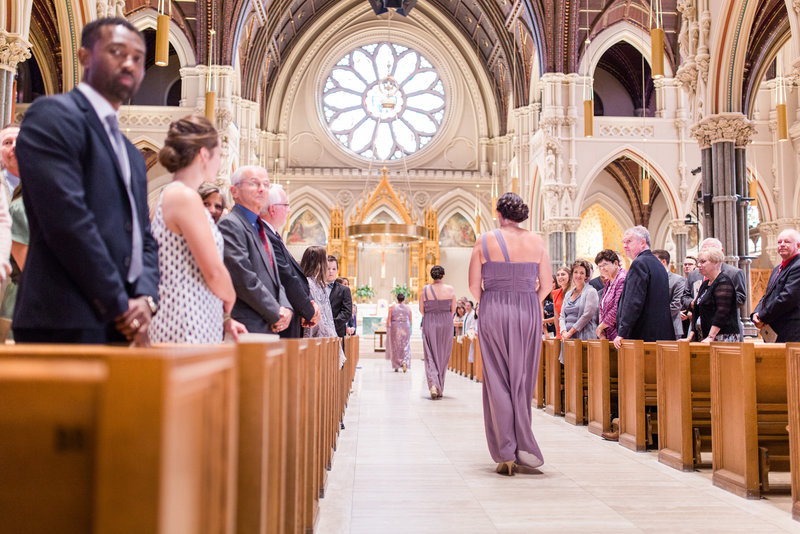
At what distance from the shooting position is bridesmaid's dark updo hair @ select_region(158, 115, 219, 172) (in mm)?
2398

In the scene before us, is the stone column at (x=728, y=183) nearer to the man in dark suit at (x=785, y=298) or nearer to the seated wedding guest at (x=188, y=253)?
the man in dark suit at (x=785, y=298)

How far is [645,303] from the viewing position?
546cm

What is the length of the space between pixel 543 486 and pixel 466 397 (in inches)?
193

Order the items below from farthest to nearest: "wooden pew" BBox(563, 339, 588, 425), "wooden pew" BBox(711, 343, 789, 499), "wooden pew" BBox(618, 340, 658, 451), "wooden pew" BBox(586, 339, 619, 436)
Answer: "wooden pew" BBox(563, 339, 588, 425) < "wooden pew" BBox(586, 339, 619, 436) < "wooden pew" BBox(618, 340, 658, 451) < "wooden pew" BBox(711, 343, 789, 499)

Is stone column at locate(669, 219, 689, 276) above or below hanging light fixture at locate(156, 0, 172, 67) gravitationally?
below

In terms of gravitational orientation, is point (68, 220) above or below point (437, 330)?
above

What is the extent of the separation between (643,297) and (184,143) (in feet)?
12.7

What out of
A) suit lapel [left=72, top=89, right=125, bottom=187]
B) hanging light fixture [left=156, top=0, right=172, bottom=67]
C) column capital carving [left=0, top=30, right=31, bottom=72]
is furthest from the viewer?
hanging light fixture [left=156, top=0, right=172, bottom=67]

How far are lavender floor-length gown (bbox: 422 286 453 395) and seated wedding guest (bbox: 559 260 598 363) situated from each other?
1.72 metres

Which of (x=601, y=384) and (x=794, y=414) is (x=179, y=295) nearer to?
(x=794, y=414)

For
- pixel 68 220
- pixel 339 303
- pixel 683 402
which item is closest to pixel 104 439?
pixel 68 220

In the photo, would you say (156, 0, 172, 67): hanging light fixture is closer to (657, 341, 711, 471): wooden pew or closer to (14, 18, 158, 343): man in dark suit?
(657, 341, 711, 471): wooden pew

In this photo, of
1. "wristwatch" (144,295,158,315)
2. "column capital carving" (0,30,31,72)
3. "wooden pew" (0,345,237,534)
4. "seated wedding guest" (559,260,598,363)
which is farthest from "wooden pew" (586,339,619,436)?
"column capital carving" (0,30,31,72)

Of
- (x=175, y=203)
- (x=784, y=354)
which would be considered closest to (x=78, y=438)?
(x=175, y=203)
